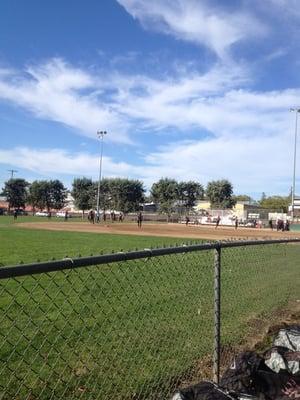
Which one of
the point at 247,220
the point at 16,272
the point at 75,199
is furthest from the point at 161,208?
the point at 16,272

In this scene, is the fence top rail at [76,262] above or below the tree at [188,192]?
below

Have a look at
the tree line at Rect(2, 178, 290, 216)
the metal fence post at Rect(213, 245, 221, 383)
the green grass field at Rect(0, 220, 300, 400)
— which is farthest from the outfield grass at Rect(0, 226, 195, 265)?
the tree line at Rect(2, 178, 290, 216)

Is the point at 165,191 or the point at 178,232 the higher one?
the point at 165,191

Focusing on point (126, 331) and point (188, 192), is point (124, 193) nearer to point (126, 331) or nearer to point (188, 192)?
point (188, 192)

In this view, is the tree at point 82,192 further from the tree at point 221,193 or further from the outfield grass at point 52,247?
the outfield grass at point 52,247

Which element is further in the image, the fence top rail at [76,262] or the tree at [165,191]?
the tree at [165,191]

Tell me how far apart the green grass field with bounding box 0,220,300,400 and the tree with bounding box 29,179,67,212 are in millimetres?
127325

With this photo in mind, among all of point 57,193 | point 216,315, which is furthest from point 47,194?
point 216,315

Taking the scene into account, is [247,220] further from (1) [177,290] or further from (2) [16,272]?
(2) [16,272]

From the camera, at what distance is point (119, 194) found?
393 feet

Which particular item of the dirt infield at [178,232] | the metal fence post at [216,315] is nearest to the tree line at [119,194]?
the dirt infield at [178,232]

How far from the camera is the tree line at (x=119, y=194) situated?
396 feet

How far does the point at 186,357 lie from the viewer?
19.3 ft

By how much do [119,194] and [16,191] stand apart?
34.9 meters
